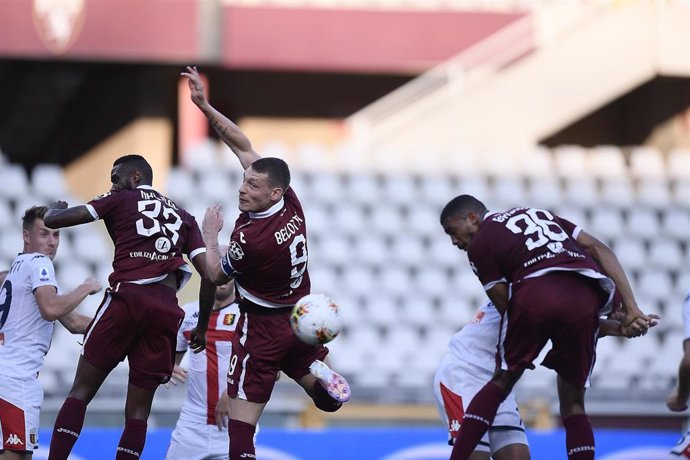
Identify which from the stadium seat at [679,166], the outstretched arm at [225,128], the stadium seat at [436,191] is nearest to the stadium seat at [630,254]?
the stadium seat at [679,166]

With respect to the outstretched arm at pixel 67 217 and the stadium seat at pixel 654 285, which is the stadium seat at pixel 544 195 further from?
the outstretched arm at pixel 67 217

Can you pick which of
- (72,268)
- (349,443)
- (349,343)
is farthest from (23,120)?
(349,443)

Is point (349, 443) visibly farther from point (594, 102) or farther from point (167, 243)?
point (594, 102)

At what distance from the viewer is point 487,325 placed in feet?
23.4

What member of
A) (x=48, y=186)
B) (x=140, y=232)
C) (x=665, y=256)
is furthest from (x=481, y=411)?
(x=665, y=256)

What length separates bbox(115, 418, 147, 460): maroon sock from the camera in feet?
21.4

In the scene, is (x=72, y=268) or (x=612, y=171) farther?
(x=612, y=171)

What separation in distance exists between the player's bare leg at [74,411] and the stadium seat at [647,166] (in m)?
12.1

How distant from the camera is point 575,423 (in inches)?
257

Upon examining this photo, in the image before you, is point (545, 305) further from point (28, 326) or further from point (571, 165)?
point (571, 165)

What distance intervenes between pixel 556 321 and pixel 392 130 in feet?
35.9

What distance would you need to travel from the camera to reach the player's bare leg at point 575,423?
644cm

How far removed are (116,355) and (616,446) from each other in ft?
13.7

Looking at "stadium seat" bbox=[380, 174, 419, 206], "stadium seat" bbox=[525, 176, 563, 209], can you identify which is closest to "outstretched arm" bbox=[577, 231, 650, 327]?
"stadium seat" bbox=[380, 174, 419, 206]
